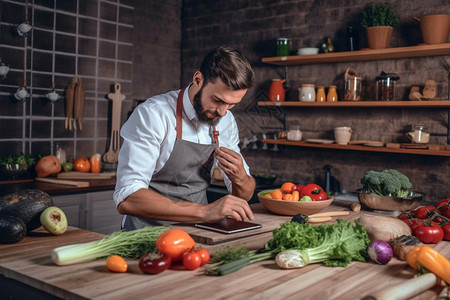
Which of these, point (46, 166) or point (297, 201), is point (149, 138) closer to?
point (297, 201)

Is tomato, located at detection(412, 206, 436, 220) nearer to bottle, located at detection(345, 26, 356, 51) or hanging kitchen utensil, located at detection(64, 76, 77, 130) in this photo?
bottle, located at detection(345, 26, 356, 51)

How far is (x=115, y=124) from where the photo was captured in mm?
4684

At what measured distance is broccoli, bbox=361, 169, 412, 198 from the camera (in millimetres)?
2529

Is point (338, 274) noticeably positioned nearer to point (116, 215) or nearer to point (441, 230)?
point (441, 230)

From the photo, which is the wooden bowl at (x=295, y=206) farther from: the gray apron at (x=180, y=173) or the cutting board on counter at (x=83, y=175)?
the cutting board on counter at (x=83, y=175)

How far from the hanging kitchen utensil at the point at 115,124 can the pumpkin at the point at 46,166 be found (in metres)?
0.69

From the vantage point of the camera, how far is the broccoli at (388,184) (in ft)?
8.30

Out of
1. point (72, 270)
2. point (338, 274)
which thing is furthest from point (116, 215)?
point (338, 274)

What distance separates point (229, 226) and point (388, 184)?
1.06 meters

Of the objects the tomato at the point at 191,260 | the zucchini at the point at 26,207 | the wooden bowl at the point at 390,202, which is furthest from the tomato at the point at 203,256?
the wooden bowl at the point at 390,202

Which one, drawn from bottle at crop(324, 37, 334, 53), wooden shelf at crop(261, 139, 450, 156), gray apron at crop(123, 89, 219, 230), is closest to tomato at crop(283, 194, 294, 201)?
gray apron at crop(123, 89, 219, 230)

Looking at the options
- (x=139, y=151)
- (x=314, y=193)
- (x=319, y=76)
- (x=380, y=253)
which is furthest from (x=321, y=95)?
(x=380, y=253)

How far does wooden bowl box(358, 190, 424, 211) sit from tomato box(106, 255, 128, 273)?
1609mm

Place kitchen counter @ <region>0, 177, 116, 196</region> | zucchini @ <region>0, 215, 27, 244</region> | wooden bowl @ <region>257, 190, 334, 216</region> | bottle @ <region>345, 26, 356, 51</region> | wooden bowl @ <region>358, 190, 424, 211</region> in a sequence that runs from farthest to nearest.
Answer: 1. bottle @ <region>345, 26, 356, 51</region>
2. kitchen counter @ <region>0, 177, 116, 196</region>
3. wooden bowl @ <region>358, 190, 424, 211</region>
4. wooden bowl @ <region>257, 190, 334, 216</region>
5. zucchini @ <region>0, 215, 27, 244</region>
